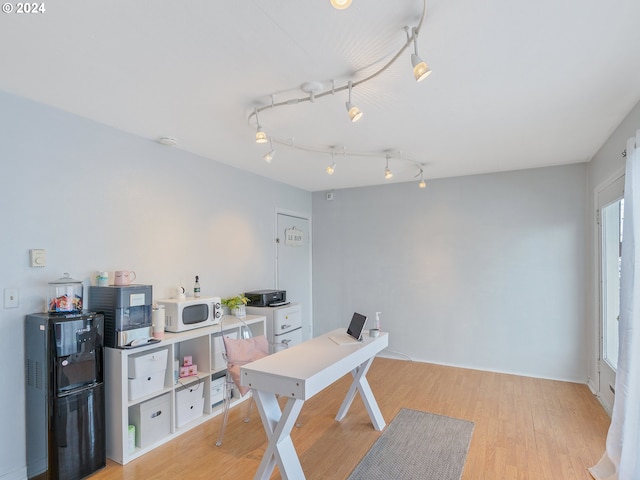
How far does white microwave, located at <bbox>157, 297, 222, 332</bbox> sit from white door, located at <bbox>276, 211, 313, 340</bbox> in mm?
1585

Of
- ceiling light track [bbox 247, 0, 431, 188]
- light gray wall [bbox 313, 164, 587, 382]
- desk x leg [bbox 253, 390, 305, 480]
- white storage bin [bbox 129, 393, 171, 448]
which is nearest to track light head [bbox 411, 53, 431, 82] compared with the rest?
ceiling light track [bbox 247, 0, 431, 188]

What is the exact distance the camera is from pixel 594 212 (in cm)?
384

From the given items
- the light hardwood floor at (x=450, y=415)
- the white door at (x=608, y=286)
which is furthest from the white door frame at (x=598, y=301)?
the light hardwood floor at (x=450, y=415)

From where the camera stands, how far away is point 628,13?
1.59 metres

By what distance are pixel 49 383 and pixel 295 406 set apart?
5.19 feet

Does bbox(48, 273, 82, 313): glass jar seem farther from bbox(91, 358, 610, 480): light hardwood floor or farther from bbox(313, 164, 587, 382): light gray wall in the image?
bbox(313, 164, 587, 382): light gray wall

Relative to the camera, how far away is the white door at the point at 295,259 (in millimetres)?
5090

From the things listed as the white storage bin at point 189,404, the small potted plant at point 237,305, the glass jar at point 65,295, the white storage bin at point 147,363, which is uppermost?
the glass jar at point 65,295

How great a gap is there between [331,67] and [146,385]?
102 inches

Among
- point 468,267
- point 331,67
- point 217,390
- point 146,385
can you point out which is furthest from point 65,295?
point 468,267

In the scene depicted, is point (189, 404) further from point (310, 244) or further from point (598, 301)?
point (598, 301)

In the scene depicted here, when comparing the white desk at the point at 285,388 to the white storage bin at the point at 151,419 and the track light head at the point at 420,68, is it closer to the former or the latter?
the white storage bin at the point at 151,419

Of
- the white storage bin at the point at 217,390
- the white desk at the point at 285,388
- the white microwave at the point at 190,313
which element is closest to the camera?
the white desk at the point at 285,388

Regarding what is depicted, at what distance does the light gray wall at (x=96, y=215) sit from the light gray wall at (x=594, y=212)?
3.67 meters
